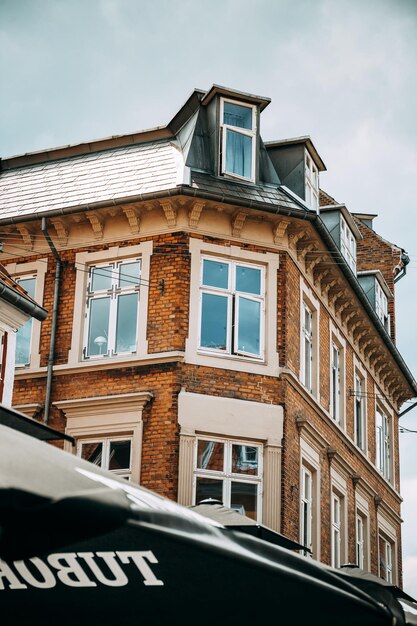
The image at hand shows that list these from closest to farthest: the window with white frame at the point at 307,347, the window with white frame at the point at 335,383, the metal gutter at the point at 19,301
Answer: the metal gutter at the point at 19,301 → the window with white frame at the point at 307,347 → the window with white frame at the point at 335,383

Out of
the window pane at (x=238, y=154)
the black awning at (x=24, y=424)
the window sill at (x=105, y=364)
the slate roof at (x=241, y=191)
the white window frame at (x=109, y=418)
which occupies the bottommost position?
the black awning at (x=24, y=424)

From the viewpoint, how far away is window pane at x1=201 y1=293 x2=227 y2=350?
714 inches

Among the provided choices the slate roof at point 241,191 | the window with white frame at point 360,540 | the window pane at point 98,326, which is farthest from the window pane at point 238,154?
the window with white frame at point 360,540

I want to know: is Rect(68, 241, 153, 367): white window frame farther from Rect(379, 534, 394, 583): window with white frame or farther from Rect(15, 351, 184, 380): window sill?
Rect(379, 534, 394, 583): window with white frame

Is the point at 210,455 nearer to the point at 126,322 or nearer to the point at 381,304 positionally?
the point at 126,322

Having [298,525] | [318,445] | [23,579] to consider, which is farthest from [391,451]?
[23,579]

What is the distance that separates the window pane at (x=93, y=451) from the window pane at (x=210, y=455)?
1743mm

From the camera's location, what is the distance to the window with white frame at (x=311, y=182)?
21.0 m

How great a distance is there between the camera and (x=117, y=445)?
58.2ft

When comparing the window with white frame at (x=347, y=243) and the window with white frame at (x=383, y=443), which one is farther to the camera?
the window with white frame at (x=383, y=443)

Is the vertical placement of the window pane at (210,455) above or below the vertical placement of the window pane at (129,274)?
below

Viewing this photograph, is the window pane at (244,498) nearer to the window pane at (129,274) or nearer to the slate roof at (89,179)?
the window pane at (129,274)

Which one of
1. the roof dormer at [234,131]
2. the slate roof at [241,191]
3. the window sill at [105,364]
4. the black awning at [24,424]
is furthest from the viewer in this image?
the roof dormer at [234,131]

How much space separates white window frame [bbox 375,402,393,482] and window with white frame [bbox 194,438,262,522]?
8934 mm
